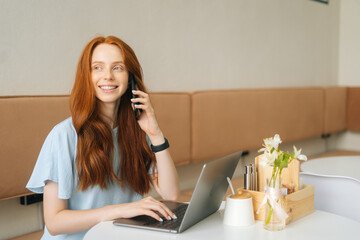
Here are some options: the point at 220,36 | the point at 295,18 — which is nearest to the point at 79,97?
the point at 220,36

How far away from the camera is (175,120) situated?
2.66 metres

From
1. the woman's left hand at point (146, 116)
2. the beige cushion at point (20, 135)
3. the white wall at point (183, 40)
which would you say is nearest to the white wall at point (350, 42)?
the white wall at point (183, 40)

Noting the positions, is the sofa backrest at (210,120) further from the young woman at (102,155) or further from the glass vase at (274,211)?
the glass vase at (274,211)

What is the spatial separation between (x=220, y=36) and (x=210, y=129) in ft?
2.61

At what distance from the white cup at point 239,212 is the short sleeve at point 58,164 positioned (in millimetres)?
493

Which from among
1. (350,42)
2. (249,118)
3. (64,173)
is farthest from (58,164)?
(350,42)

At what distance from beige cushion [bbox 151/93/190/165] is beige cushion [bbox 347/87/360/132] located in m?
2.51

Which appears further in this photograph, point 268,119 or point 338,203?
point 268,119

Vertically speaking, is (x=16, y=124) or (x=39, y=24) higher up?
(x=39, y=24)

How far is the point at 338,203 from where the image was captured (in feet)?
6.34

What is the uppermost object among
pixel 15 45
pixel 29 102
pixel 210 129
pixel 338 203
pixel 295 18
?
pixel 295 18

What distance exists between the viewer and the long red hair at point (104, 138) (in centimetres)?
136

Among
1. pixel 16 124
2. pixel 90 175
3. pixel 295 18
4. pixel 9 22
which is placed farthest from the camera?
pixel 295 18

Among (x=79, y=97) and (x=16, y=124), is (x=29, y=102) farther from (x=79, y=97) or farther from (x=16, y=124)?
(x=79, y=97)
